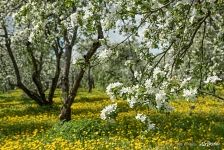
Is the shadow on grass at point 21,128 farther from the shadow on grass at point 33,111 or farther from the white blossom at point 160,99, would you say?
the white blossom at point 160,99

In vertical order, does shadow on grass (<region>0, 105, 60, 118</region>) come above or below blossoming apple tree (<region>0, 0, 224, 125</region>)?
below

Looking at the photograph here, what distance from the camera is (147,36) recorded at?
10.0 metres

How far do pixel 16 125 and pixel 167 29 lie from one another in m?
13.4

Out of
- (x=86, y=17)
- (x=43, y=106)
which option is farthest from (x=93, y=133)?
(x=43, y=106)

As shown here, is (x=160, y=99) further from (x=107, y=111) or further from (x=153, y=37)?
(x=153, y=37)

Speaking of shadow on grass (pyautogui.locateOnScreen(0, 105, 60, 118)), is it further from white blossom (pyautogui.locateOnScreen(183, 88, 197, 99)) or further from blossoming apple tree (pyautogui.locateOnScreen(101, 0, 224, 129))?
white blossom (pyautogui.locateOnScreen(183, 88, 197, 99))

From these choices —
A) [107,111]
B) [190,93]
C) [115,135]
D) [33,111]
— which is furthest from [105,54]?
[33,111]

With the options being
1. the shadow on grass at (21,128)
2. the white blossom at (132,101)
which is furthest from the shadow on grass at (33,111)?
the white blossom at (132,101)

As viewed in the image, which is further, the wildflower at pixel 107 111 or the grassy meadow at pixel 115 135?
the grassy meadow at pixel 115 135

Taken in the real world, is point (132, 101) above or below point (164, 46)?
below

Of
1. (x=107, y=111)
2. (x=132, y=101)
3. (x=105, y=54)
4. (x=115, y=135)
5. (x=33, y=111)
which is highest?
(x=105, y=54)

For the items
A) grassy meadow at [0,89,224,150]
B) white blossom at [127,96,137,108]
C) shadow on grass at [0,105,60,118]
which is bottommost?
grassy meadow at [0,89,224,150]

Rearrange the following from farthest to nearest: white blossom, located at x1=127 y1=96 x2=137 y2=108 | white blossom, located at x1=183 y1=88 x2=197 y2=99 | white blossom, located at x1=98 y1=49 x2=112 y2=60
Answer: white blossom, located at x1=98 y1=49 x2=112 y2=60 < white blossom, located at x1=127 y1=96 x2=137 y2=108 < white blossom, located at x1=183 y1=88 x2=197 y2=99

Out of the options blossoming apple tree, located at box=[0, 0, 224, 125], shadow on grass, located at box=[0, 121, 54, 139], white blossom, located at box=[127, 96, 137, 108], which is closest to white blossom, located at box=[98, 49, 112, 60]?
blossoming apple tree, located at box=[0, 0, 224, 125]
